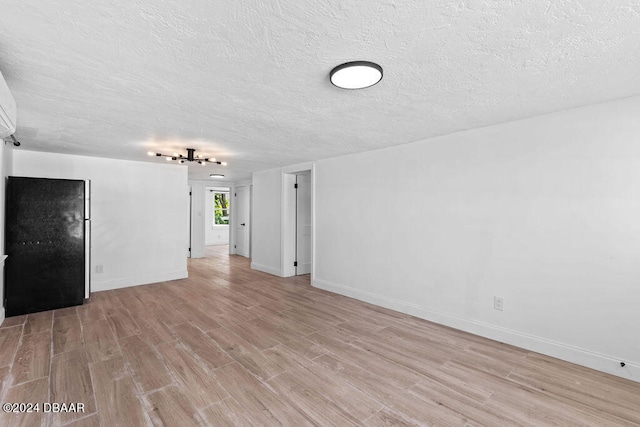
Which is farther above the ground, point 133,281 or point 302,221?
point 302,221

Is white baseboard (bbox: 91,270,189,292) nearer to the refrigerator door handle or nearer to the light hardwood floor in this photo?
the refrigerator door handle

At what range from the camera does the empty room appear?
1.48 m

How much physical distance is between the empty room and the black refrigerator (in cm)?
3

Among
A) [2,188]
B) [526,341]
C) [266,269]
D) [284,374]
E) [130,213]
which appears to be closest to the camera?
[284,374]

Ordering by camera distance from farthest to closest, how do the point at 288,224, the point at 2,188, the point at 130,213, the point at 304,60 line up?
the point at 288,224
the point at 130,213
the point at 2,188
the point at 304,60

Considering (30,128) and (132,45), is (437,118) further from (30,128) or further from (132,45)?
(30,128)

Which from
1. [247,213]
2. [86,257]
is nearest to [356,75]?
[86,257]

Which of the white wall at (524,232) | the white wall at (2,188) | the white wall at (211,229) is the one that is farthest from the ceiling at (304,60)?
the white wall at (211,229)

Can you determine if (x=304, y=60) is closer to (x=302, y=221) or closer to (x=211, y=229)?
(x=302, y=221)

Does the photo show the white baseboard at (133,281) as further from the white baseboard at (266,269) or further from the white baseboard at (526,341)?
the white baseboard at (526,341)

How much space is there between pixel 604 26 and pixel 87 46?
270cm

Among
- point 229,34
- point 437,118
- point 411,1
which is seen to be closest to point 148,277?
point 229,34

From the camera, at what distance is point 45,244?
3.74 meters

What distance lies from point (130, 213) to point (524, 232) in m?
5.87
